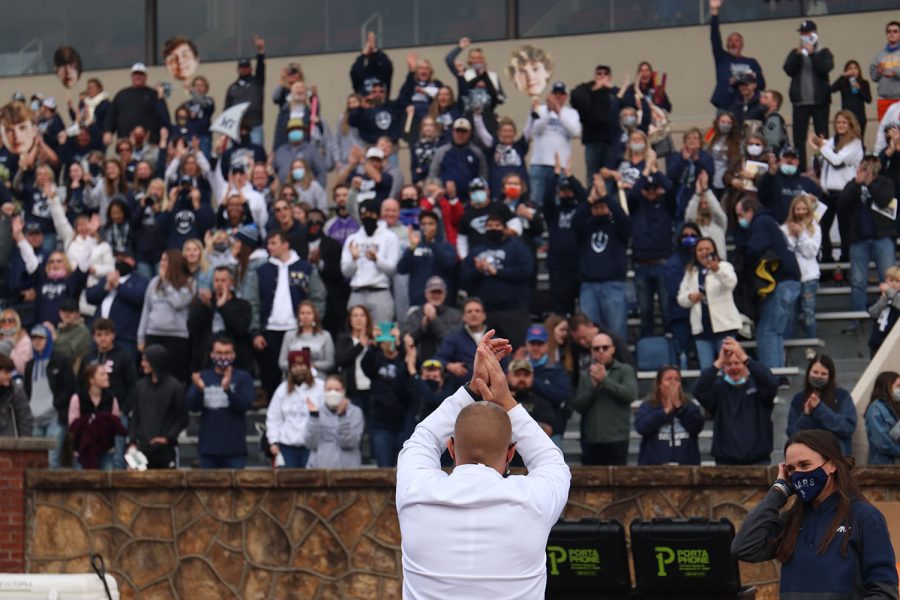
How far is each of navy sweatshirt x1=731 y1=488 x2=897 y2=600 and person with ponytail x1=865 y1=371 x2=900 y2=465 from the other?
5.57 metres

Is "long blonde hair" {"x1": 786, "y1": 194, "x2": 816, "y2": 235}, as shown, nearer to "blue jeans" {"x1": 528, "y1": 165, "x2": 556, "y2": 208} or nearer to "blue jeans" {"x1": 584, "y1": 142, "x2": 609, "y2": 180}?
"blue jeans" {"x1": 528, "y1": 165, "x2": 556, "y2": 208}

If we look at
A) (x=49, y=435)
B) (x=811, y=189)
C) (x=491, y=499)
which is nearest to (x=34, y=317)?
(x=49, y=435)

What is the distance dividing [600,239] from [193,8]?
1194 cm

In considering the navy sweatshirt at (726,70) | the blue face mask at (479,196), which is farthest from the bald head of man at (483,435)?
the navy sweatshirt at (726,70)

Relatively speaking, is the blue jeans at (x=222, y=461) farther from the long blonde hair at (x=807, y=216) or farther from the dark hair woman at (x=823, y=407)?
the long blonde hair at (x=807, y=216)

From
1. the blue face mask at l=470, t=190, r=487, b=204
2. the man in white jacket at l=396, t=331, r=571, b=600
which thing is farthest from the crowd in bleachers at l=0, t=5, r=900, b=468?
the man in white jacket at l=396, t=331, r=571, b=600

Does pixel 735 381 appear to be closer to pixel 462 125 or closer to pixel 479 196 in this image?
pixel 479 196

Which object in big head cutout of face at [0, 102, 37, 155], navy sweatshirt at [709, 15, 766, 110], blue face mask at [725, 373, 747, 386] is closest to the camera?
blue face mask at [725, 373, 747, 386]

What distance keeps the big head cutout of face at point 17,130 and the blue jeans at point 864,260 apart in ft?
33.6

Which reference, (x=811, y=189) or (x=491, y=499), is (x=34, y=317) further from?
(x=491, y=499)

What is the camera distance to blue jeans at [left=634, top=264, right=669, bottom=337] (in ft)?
52.5

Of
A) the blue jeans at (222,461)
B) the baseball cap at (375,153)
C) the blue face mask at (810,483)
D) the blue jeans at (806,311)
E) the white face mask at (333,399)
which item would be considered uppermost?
the baseball cap at (375,153)

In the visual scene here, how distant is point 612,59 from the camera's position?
76.1 feet

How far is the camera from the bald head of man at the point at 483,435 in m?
5.59
